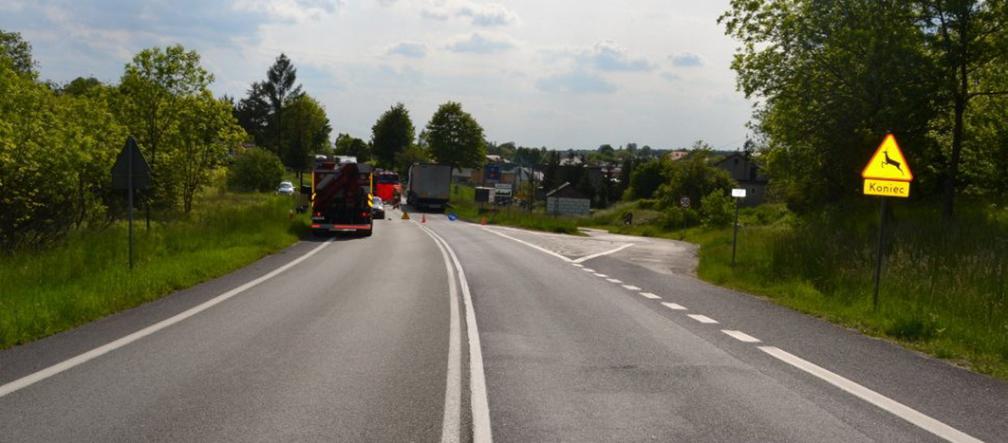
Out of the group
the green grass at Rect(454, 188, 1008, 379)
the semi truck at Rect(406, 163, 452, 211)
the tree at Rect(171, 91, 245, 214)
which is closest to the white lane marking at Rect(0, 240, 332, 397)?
the green grass at Rect(454, 188, 1008, 379)

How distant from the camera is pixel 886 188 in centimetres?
1185

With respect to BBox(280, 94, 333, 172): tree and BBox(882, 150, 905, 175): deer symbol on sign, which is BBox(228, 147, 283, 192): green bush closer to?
BBox(280, 94, 333, 172): tree

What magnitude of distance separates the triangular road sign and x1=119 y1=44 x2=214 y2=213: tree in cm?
3424

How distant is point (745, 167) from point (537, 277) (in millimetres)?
111649

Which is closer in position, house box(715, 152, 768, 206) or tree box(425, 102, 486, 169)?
house box(715, 152, 768, 206)

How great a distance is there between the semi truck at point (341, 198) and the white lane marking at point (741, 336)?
22033 millimetres

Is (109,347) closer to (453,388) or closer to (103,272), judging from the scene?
(453,388)

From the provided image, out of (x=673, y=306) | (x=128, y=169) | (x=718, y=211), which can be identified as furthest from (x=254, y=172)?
(x=673, y=306)

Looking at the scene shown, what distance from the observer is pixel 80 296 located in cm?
1050

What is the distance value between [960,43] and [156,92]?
111 ft

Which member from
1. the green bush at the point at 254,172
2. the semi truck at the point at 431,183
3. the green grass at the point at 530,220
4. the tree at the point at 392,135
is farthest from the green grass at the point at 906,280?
the tree at the point at 392,135

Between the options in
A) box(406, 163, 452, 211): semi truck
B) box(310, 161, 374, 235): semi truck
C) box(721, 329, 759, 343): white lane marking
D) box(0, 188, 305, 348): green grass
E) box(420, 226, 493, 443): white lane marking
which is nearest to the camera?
box(420, 226, 493, 443): white lane marking

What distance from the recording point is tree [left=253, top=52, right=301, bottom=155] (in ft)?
357

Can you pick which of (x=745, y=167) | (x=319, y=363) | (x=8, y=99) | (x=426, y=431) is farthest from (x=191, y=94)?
(x=745, y=167)
